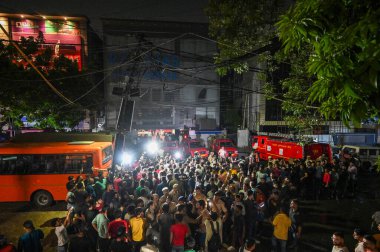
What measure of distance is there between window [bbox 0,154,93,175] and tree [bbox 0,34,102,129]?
17.5ft

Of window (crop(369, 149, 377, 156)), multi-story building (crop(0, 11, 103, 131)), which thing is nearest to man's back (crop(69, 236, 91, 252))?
window (crop(369, 149, 377, 156))

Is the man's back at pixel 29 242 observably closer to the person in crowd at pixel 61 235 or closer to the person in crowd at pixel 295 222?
the person in crowd at pixel 61 235

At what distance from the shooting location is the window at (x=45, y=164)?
12.4 m

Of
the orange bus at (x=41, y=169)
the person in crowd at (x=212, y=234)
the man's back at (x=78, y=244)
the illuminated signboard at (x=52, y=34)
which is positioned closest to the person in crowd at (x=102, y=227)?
the man's back at (x=78, y=244)

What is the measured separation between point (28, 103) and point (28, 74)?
2.22 meters

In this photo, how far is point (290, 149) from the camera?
63.7 feet

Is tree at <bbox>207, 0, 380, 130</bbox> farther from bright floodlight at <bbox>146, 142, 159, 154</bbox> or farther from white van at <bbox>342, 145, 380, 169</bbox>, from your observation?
bright floodlight at <bbox>146, 142, 159, 154</bbox>

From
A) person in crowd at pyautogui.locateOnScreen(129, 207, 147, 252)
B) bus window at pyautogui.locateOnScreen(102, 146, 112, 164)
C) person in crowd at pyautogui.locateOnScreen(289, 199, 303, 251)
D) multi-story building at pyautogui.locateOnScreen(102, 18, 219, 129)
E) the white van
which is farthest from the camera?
multi-story building at pyautogui.locateOnScreen(102, 18, 219, 129)

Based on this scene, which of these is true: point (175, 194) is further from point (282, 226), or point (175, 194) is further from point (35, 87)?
point (35, 87)

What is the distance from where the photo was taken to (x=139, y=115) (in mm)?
39188

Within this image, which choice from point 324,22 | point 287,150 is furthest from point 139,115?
point 324,22

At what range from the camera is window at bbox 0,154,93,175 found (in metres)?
12.4

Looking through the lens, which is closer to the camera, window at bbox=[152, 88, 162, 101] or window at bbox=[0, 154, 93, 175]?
window at bbox=[0, 154, 93, 175]

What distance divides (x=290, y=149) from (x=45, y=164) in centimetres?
1578
